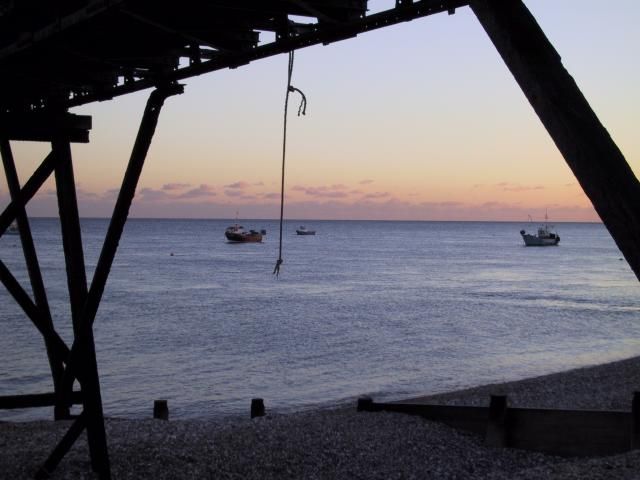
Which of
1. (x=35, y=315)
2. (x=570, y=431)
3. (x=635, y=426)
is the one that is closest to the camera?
(x=35, y=315)

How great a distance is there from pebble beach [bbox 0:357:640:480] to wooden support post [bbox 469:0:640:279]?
6.74 meters

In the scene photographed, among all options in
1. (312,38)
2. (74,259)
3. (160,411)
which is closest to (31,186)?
(74,259)

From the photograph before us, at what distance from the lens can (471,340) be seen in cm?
3884

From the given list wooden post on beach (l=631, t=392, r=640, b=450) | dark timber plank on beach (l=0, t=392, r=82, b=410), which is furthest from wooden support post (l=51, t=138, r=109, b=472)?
wooden post on beach (l=631, t=392, r=640, b=450)

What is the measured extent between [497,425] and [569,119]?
8979mm

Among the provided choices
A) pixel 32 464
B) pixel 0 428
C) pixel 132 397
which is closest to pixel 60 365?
pixel 32 464

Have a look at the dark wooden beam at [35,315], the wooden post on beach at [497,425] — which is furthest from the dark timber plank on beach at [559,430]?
the dark wooden beam at [35,315]

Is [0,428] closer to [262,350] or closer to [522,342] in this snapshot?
[262,350]

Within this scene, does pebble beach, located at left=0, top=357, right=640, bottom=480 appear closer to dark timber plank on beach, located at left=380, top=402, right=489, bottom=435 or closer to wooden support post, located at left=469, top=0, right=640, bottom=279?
dark timber plank on beach, located at left=380, top=402, right=489, bottom=435

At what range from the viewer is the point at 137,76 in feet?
26.2

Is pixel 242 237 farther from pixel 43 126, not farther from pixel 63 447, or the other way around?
pixel 63 447

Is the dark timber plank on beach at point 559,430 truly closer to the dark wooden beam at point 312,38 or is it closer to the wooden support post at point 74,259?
the wooden support post at point 74,259

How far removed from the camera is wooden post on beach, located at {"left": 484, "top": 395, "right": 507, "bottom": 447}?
11.2 metres

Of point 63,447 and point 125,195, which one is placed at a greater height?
point 125,195
